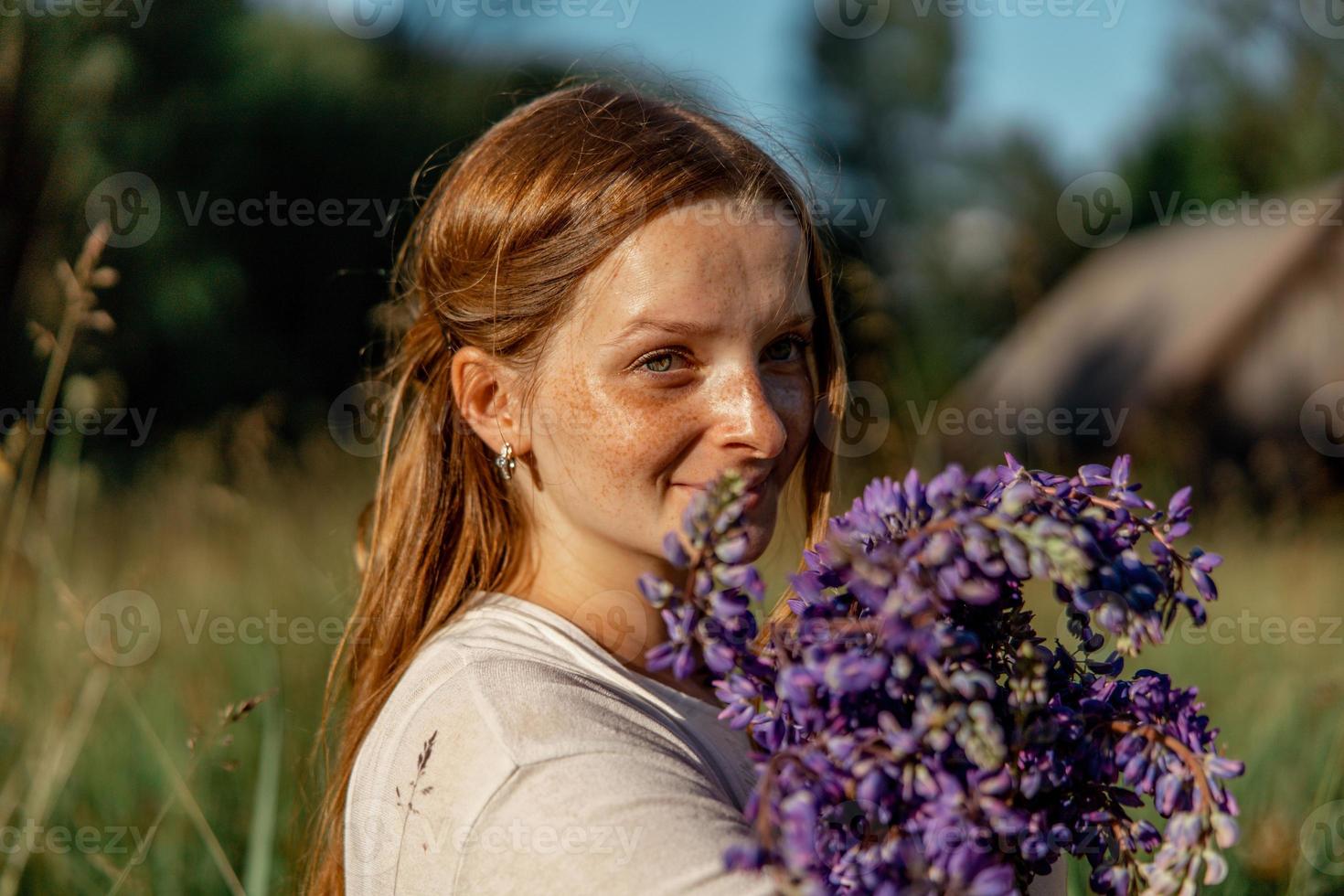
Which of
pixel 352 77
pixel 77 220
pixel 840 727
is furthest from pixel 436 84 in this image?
pixel 840 727

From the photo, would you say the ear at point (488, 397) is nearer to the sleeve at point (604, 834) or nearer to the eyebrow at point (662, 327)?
the eyebrow at point (662, 327)

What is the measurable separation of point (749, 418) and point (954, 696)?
692mm

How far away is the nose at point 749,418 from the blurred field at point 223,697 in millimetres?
984

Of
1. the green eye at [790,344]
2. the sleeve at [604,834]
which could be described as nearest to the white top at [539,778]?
the sleeve at [604,834]

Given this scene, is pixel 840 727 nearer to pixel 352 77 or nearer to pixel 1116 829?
pixel 1116 829

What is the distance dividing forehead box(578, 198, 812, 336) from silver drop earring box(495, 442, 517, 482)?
30cm

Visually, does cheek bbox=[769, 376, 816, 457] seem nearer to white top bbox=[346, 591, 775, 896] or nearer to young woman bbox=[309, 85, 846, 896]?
young woman bbox=[309, 85, 846, 896]

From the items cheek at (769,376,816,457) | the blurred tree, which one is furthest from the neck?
the blurred tree

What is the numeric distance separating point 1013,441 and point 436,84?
699 cm

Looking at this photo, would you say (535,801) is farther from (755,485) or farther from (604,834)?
(755,485)

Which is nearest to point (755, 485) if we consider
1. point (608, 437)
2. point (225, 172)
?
point (608, 437)

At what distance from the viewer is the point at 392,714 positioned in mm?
1753

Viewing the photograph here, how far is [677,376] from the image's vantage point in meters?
1.80

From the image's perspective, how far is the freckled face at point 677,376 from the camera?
5.88ft
